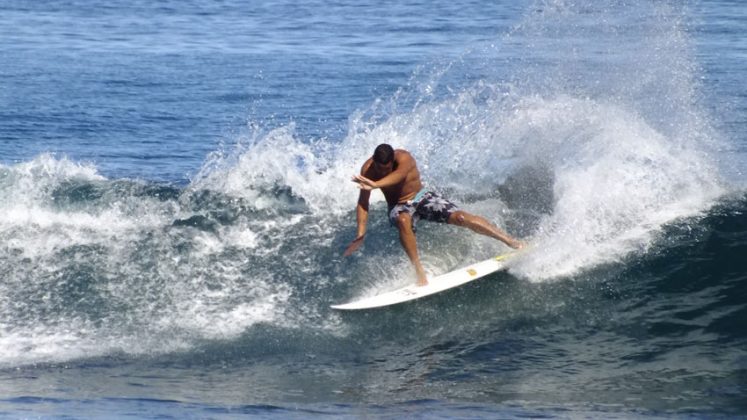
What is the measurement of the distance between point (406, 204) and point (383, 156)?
2.46 feet

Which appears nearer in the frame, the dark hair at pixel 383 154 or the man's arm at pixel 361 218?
the dark hair at pixel 383 154

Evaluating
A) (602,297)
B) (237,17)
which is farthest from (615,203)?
(237,17)

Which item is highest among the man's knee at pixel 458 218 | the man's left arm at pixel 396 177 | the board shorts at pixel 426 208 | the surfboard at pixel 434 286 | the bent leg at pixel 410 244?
the man's left arm at pixel 396 177

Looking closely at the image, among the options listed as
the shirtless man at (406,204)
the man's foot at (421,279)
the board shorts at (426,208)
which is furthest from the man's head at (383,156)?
the man's foot at (421,279)

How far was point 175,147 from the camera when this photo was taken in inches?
746

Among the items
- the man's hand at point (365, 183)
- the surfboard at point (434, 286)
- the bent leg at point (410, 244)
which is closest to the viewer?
the man's hand at point (365, 183)

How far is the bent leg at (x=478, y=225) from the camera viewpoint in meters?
11.3

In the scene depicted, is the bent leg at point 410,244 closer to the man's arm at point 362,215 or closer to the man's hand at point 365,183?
the man's arm at point 362,215

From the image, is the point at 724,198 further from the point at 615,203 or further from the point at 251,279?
the point at 251,279

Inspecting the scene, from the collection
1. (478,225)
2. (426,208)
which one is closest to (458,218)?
(478,225)

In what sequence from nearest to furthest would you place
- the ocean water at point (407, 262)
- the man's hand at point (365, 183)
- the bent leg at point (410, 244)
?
the ocean water at point (407, 262) < the man's hand at point (365, 183) < the bent leg at point (410, 244)

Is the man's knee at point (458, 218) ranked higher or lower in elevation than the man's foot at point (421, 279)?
higher

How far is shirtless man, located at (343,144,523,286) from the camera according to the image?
1081 centimetres

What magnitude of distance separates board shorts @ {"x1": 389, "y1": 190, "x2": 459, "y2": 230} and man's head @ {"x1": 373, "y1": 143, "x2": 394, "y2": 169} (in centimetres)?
58
